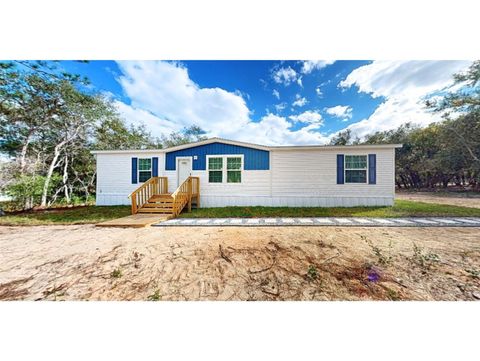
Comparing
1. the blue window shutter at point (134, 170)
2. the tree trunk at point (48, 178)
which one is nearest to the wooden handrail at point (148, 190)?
the blue window shutter at point (134, 170)

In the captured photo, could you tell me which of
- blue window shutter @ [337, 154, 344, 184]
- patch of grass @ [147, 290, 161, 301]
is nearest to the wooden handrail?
patch of grass @ [147, 290, 161, 301]

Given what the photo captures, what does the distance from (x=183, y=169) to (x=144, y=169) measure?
1.84 meters

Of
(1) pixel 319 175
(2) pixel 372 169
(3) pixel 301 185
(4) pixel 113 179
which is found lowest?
(3) pixel 301 185

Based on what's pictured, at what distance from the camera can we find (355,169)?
6164mm

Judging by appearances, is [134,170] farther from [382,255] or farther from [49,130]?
[382,255]

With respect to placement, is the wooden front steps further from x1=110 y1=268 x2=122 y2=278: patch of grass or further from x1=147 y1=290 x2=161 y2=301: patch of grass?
x1=147 y1=290 x2=161 y2=301: patch of grass

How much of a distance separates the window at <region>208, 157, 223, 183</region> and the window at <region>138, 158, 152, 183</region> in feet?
8.92

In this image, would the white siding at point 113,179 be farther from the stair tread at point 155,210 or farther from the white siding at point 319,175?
the white siding at point 319,175

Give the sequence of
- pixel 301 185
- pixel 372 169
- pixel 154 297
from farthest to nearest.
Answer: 1. pixel 301 185
2. pixel 372 169
3. pixel 154 297

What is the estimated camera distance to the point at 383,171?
6.02m

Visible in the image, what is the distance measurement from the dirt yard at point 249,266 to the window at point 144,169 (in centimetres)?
394

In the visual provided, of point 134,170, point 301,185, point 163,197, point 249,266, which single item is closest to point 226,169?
point 163,197
